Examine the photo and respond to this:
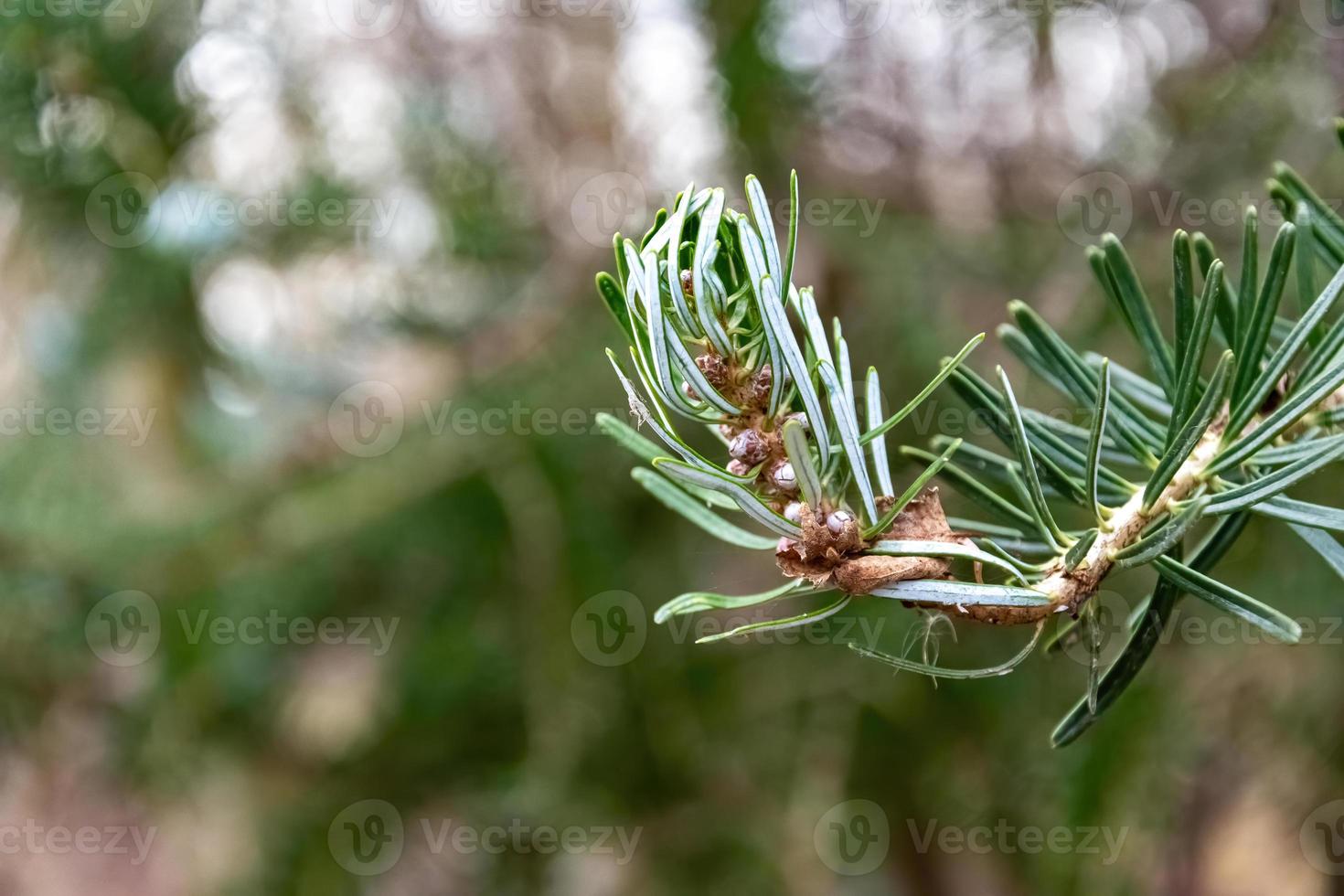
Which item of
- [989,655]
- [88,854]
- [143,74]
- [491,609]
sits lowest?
[88,854]

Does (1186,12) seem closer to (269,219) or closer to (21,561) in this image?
(269,219)

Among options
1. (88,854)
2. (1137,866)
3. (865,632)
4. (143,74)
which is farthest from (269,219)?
(88,854)

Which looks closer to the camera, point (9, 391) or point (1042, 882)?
point (1042, 882)

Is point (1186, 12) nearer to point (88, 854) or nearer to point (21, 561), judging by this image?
point (21, 561)

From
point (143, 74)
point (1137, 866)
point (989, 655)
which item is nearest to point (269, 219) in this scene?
point (143, 74)

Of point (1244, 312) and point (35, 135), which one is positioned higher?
point (1244, 312)

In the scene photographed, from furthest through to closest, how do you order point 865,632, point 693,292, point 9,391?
1. point 9,391
2. point 865,632
3. point 693,292

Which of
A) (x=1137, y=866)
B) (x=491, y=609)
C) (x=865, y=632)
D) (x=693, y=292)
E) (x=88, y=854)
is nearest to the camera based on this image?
(x=693, y=292)
